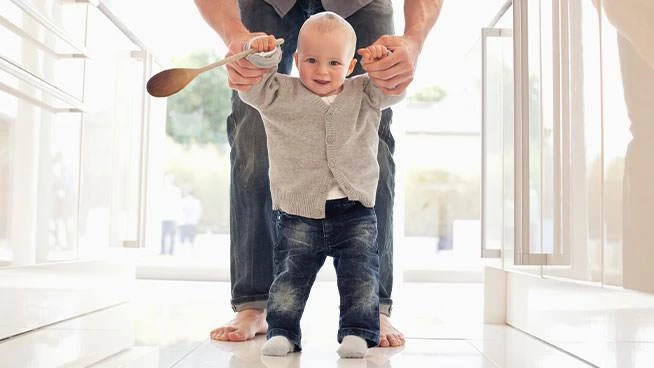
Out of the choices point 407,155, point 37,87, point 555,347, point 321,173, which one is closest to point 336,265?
point 321,173

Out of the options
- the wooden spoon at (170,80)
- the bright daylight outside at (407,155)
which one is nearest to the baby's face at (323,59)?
the wooden spoon at (170,80)

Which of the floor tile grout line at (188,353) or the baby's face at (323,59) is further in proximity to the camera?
the baby's face at (323,59)

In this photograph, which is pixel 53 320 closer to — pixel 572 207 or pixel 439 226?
pixel 572 207

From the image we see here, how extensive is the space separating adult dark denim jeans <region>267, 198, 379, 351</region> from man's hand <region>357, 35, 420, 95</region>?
0.73ft

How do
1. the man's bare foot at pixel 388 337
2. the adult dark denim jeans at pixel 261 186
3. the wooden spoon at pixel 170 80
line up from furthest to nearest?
1. the adult dark denim jeans at pixel 261 186
2. the man's bare foot at pixel 388 337
3. the wooden spoon at pixel 170 80

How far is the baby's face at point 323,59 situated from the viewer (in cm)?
139

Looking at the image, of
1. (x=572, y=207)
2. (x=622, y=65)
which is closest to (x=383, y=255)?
(x=572, y=207)

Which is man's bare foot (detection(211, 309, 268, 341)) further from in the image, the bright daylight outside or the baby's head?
the bright daylight outside

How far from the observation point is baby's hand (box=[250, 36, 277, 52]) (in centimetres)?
132

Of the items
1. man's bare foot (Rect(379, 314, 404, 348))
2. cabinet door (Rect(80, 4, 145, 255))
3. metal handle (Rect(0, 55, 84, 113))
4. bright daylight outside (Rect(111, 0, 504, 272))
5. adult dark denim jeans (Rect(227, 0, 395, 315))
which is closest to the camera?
metal handle (Rect(0, 55, 84, 113))

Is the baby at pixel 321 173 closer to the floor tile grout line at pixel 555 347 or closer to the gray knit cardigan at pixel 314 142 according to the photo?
the gray knit cardigan at pixel 314 142

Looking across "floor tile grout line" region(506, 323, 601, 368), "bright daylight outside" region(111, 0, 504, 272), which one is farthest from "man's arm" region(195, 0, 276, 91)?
"bright daylight outside" region(111, 0, 504, 272)

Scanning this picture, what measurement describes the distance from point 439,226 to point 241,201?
210cm

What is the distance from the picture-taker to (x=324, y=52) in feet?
4.59
